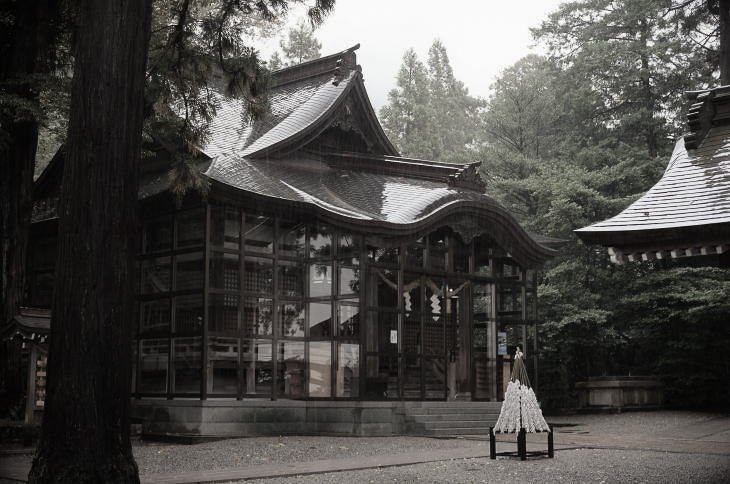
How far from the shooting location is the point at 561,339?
25.5m

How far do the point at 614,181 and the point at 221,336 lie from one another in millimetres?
15007

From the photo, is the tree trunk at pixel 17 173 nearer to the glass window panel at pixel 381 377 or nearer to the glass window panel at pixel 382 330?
the glass window panel at pixel 381 377

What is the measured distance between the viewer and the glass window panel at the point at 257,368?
17500 mm

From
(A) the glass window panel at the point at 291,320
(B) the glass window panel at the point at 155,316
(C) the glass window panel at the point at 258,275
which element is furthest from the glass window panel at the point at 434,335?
(B) the glass window panel at the point at 155,316

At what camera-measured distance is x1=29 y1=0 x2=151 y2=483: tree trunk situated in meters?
7.84

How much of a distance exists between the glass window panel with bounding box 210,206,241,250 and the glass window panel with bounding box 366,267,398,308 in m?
3.24

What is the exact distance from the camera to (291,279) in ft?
61.0

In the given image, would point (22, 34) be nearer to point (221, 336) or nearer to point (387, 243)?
point (221, 336)

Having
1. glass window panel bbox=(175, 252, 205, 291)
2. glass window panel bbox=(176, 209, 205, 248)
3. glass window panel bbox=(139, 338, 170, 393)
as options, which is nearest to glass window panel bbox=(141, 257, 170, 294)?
glass window panel bbox=(175, 252, 205, 291)

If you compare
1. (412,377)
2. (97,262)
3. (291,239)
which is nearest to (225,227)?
(291,239)

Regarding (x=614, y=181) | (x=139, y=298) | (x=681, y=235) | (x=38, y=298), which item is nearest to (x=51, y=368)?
(x=681, y=235)

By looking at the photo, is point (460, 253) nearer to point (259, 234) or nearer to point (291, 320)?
point (291, 320)

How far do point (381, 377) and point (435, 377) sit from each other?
6.39 feet

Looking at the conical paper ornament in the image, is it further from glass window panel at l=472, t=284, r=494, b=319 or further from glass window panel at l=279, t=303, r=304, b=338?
glass window panel at l=472, t=284, r=494, b=319
